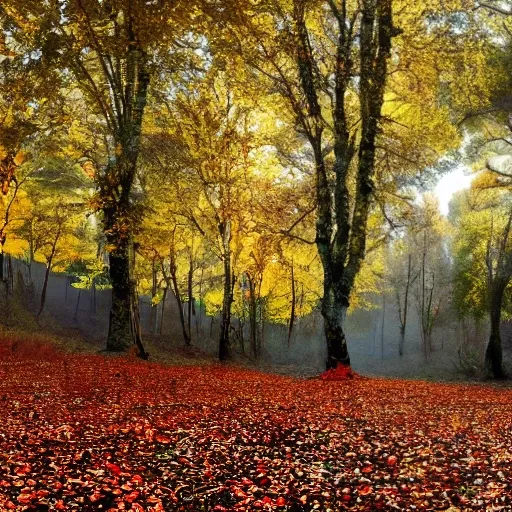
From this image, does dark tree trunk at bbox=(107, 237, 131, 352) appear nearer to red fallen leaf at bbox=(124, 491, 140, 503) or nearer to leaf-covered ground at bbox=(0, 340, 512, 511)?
leaf-covered ground at bbox=(0, 340, 512, 511)

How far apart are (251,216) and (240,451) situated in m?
14.0

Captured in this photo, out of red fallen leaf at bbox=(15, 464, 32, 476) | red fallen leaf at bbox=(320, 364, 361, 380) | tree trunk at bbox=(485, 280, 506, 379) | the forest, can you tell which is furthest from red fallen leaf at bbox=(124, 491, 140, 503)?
tree trunk at bbox=(485, 280, 506, 379)

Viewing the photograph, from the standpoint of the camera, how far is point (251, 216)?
59.0 ft

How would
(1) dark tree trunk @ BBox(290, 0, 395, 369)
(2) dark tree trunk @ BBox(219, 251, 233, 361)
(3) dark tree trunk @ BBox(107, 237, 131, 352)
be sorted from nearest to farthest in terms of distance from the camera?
(1) dark tree trunk @ BBox(290, 0, 395, 369) < (3) dark tree trunk @ BBox(107, 237, 131, 352) < (2) dark tree trunk @ BBox(219, 251, 233, 361)

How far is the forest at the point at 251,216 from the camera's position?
3.93 metres

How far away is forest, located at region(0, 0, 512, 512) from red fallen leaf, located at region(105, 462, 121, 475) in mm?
27

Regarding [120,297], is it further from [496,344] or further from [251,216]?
[496,344]

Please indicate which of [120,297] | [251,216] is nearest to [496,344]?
[251,216]

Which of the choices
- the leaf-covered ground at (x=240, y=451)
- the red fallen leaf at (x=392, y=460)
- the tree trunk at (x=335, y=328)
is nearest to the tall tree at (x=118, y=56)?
Answer: the tree trunk at (x=335, y=328)

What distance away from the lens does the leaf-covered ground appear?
3340 mm

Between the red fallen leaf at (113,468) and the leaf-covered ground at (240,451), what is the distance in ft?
0.05

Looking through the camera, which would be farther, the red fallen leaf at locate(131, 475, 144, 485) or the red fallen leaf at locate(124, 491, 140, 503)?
the red fallen leaf at locate(131, 475, 144, 485)

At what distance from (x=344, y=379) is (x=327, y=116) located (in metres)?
11.0

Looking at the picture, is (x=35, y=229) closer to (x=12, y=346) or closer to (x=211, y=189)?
(x=211, y=189)
